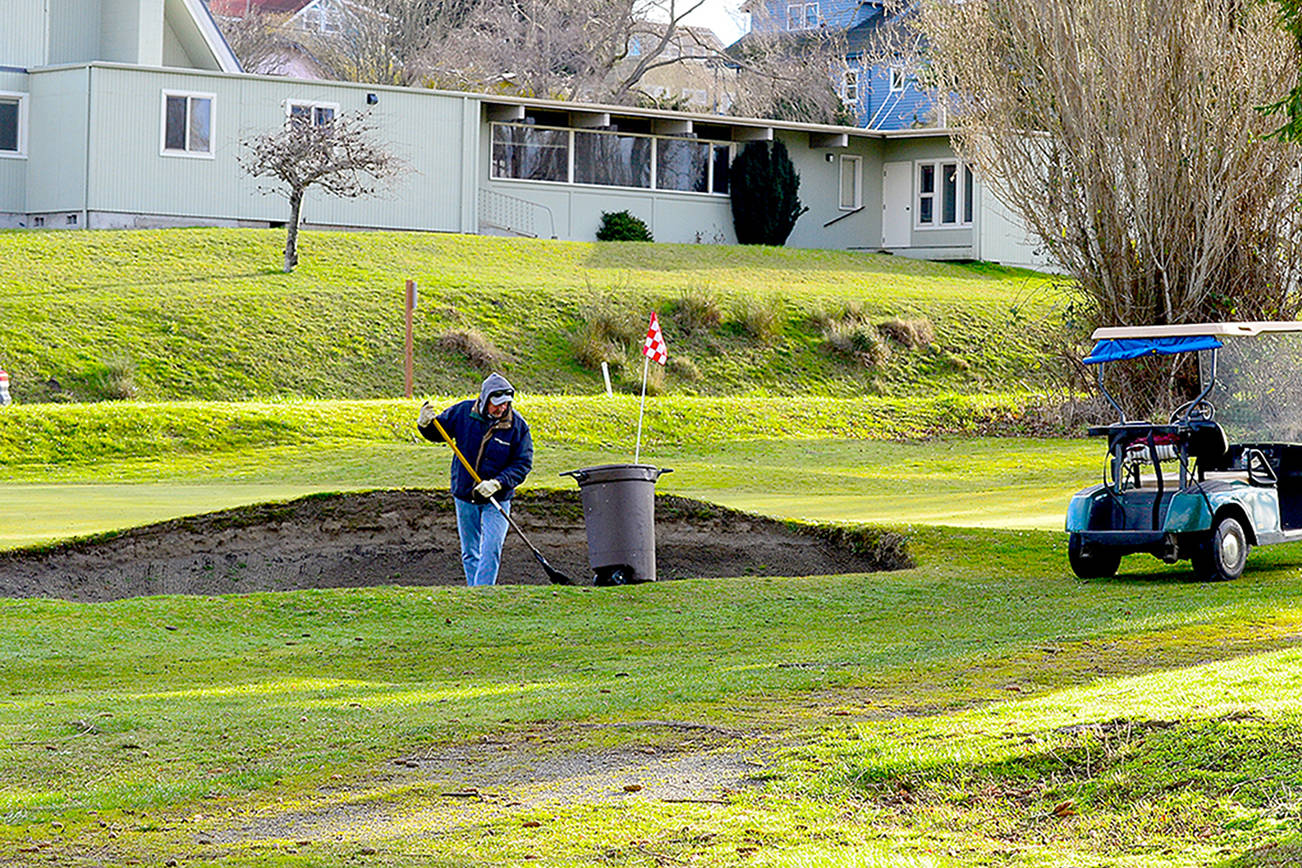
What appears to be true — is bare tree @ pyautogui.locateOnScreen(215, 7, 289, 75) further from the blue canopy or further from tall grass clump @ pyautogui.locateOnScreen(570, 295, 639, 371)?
the blue canopy

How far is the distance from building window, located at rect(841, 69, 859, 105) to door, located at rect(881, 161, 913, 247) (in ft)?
63.4

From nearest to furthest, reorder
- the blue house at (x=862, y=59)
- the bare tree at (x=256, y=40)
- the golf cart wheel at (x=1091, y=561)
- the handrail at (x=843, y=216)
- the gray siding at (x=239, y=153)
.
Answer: the golf cart wheel at (x=1091, y=561) < the gray siding at (x=239, y=153) < the handrail at (x=843, y=216) < the blue house at (x=862, y=59) < the bare tree at (x=256, y=40)

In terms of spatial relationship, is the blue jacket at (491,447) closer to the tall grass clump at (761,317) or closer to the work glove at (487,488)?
the work glove at (487,488)

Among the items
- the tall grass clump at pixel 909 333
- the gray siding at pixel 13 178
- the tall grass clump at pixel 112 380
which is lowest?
the tall grass clump at pixel 112 380

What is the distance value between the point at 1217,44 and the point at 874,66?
1657 inches

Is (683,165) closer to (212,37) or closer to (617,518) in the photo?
(212,37)

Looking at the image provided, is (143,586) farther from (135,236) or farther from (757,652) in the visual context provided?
(135,236)

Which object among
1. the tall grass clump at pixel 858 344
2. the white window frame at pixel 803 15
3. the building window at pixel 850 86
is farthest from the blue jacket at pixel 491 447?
the white window frame at pixel 803 15

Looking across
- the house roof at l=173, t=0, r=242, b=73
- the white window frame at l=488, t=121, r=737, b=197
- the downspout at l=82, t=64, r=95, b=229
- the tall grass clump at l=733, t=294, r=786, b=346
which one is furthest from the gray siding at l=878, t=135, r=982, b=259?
the downspout at l=82, t=64, r=95, b=229

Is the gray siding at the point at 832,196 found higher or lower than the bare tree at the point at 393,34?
lower

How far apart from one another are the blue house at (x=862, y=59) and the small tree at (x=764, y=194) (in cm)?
1625

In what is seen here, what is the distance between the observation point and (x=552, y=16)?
63.4 metres

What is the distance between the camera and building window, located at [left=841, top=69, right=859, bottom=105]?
229 ft

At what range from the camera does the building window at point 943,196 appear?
49.3 m
